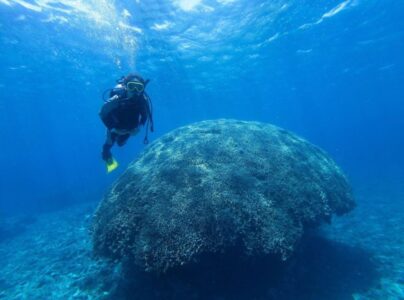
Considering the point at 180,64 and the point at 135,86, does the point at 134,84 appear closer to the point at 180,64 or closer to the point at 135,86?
the point at 135,86

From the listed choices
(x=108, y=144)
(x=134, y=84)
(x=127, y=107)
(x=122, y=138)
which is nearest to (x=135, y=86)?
(x=134, y=84)

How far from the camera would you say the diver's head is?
6.18 meters

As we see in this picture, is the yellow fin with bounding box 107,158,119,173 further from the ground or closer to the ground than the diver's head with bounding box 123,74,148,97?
closer to the ground

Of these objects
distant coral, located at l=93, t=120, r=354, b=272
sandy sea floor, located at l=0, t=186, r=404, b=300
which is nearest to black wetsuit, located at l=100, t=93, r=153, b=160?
distant coral, located at l=93, t=120, r=354, b=272

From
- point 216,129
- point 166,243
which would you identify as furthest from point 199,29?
point 166,243

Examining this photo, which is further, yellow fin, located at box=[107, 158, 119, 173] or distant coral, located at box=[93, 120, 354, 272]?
yellow fin, located at box=[107, 158, 119, 173]

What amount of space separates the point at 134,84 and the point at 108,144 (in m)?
2.40

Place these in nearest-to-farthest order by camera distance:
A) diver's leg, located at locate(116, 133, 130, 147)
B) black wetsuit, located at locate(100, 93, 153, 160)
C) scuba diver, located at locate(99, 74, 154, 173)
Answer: scuba diver, located at locate(99, 74, 154, 173), black wetsuit, located at locate(100, 93, 153, 160), diver's leg, located at locate(116, 133, 130, 147)

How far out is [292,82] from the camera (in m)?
48.8

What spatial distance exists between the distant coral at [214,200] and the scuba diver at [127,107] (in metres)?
1.61

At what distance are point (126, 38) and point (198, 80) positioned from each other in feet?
57.6

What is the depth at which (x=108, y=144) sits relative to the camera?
786 centimetres

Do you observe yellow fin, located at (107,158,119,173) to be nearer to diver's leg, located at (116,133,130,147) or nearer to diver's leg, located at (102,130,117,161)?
diver's leg, located at (102,130,117,161)

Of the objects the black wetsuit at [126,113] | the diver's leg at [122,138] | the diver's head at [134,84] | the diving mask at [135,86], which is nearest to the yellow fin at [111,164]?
the diver's leg at [122,138]
